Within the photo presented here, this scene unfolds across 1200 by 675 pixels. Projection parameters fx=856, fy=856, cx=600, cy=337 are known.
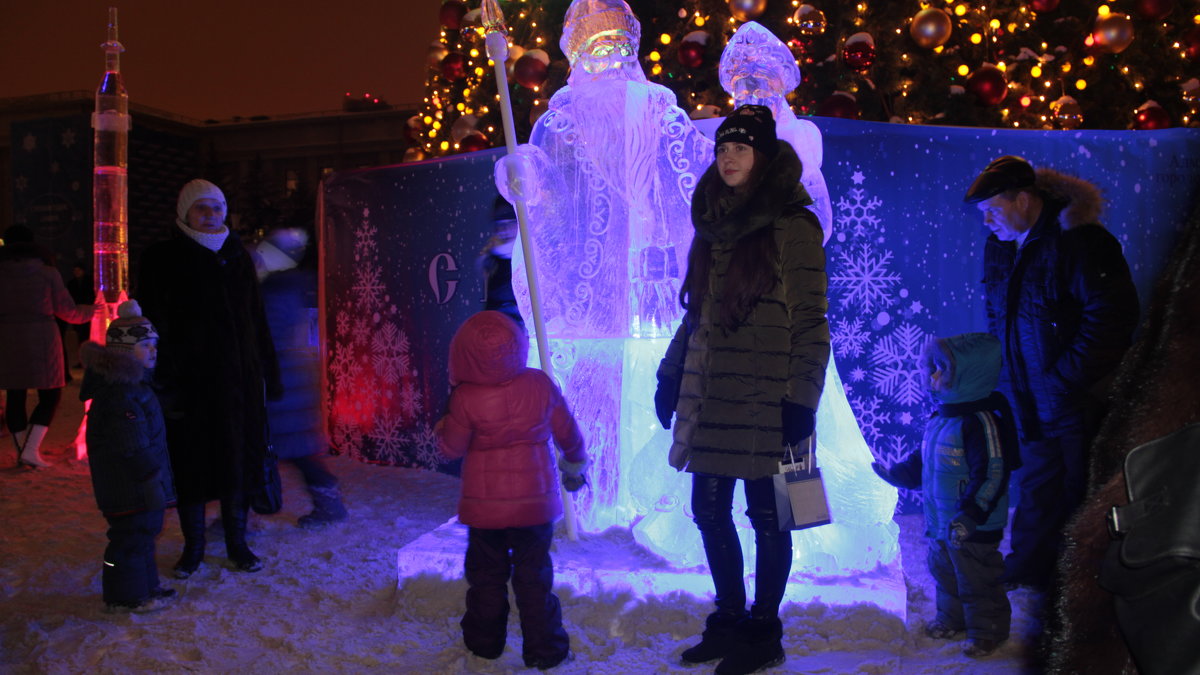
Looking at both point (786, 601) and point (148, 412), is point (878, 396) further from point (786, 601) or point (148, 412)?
point (148, 412)

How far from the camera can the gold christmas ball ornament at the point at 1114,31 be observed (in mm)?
7262

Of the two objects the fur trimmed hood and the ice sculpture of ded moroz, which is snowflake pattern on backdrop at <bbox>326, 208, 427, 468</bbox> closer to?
the ice sculpture of ded moroz

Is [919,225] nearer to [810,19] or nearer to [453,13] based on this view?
[810,19]

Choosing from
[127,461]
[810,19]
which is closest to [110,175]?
[127,461]

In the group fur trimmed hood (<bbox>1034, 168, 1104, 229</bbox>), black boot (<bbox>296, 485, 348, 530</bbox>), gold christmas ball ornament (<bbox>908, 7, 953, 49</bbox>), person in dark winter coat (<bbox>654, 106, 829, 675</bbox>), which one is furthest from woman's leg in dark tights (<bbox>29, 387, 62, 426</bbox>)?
gold christmas ball ornament (<bbox>908, 7, 953, 49</bbox>)

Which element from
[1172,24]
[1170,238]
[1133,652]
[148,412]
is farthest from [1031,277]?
[1172,24]

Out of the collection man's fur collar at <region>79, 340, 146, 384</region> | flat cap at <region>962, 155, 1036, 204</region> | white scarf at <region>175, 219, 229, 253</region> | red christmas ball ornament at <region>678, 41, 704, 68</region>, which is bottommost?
man's fur collar at <region>79, 340, 146, 384</region>

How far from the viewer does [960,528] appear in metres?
2.98

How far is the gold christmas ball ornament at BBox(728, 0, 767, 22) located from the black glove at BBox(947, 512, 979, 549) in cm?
485

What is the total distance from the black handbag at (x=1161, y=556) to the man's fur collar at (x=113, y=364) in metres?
3.65

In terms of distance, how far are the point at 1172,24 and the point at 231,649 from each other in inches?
362

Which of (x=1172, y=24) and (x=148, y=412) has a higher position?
(x=1172, y=24)

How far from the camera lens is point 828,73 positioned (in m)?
7.16

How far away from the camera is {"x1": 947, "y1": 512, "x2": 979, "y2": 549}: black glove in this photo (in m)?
2.97
